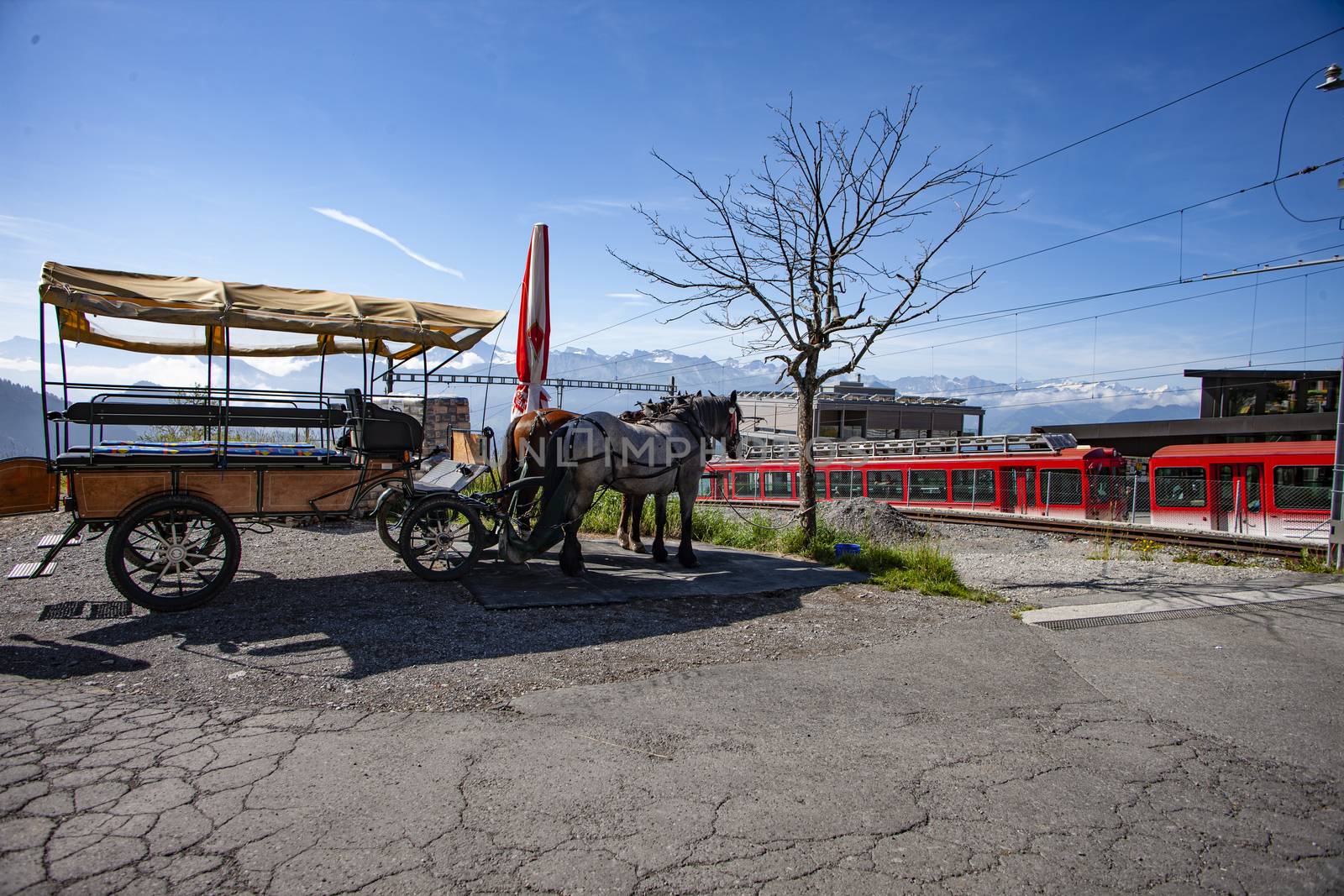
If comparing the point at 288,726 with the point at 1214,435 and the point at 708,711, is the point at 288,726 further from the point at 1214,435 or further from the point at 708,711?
the point at 1214,435

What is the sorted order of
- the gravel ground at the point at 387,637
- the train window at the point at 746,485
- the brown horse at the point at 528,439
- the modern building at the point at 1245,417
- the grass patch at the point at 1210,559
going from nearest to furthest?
the gravel ground at the point at 387,637 → the brown horse at the point at 528,439 → the grass patch at the point at 1210,559 → the modern building at the point at 1245,417 → the train window at the point at 746,485

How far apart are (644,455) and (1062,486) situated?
52.8 ft

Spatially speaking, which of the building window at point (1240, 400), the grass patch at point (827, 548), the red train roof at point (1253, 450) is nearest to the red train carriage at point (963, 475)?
the red train roof at point (1253, 450)

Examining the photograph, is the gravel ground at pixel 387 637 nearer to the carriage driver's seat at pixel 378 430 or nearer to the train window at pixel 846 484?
the carriage driver's seat at pixel 378 430

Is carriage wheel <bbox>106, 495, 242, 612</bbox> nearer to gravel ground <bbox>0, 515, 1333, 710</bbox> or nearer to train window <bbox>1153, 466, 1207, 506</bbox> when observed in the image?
gravel ground <bbox>0, 515, 1333, 710</bbox>

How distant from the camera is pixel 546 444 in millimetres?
7605

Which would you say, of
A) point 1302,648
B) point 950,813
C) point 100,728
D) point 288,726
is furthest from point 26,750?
point 1302,648

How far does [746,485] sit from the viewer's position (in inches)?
1112

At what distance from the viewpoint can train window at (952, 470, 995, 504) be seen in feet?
70.9

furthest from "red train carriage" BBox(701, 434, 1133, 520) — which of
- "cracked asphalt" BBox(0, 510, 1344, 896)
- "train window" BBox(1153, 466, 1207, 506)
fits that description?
"cracked asphalt" BBox(0, 510, 1344, 896)

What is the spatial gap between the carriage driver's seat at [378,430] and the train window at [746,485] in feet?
70.3

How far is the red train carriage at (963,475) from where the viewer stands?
19344 mm

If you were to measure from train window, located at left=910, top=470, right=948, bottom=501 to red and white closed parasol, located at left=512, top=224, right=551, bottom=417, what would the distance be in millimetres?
16326

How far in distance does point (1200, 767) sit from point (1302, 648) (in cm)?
340
